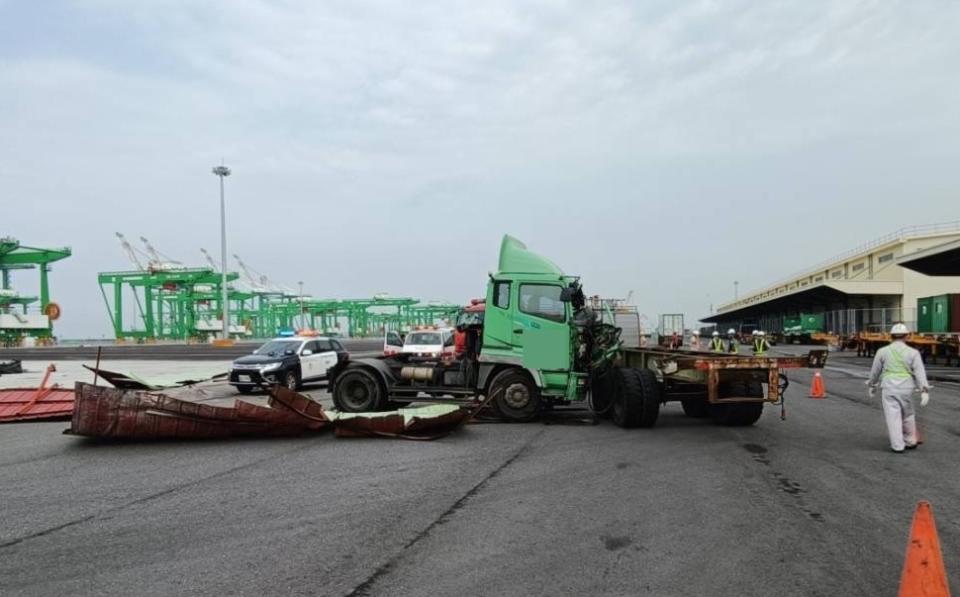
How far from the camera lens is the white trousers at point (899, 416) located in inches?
354

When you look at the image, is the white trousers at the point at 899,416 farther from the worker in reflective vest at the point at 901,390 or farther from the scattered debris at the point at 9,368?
the scattered debris at the point at 9,368

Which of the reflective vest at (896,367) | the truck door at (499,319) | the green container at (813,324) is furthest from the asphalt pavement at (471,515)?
the green container at (813,324)

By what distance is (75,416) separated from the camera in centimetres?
945

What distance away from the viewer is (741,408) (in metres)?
11.5

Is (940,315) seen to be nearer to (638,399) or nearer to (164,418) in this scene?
(638,399)

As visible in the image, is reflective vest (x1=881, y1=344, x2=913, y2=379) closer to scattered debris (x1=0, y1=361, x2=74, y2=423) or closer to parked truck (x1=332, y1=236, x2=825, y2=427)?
parked truck (x1=332, y1=236, x2=825, y2=427)

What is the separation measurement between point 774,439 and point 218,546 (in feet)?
26.2

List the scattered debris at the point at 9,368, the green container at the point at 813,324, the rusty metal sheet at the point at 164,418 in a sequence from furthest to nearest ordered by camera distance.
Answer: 1. the green container at the point at 813,324
2. the scattered debris at the point at 9,368
3. the rusty metal sheet at the point at 164,418

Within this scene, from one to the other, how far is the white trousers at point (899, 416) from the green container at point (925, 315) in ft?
106

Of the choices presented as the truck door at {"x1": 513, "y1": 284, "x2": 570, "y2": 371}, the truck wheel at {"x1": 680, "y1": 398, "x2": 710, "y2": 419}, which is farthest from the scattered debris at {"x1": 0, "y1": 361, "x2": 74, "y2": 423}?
the truck wheel at {"x1": 680, "y1": 398, "x2": 710, "y2": 419}

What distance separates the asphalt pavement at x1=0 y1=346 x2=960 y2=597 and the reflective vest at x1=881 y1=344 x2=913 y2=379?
38.9 inches

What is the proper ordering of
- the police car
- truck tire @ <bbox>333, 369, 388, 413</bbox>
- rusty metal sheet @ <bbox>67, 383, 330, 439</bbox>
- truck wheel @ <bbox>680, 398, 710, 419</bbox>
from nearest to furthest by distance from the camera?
rusty metal sheet @ <bbox>67, 383, 330, 439</bbox> → truck tire @ <bbox>333, 369, 388, 413</bbox> → truck wheel @ <bbox>680, 398, 710, 419</bbox> → the police car

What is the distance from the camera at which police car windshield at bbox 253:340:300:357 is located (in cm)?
1983

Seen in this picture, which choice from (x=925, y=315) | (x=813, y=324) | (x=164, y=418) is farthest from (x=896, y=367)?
(x=813, y=324)
